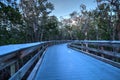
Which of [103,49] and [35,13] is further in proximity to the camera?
[35,13]

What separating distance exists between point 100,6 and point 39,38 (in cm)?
2152

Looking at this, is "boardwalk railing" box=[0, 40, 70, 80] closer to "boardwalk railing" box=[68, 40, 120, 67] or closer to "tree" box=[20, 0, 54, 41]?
"boardwalk railing" box=[68, 40, 120, 67]

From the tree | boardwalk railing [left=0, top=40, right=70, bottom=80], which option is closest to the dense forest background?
the tree

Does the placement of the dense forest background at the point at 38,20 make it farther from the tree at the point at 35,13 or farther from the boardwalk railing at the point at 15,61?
the boardwalk railing at the point at 15,61

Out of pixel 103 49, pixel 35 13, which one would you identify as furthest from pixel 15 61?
pixel 35 13

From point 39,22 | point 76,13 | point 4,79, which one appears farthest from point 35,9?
point 4,79

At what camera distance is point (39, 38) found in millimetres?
52375

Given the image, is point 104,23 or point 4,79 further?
point 104,23

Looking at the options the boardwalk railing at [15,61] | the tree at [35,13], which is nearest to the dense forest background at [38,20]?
the tree at [35,13]

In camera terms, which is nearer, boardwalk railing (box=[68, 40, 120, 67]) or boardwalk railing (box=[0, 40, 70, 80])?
boardwalk railing (box=[0, 40, 70, 80])

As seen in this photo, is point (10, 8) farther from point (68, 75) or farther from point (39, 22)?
point (39, 22)

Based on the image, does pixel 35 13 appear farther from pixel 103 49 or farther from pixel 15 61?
pixel 15 61

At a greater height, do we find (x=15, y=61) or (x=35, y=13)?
(x=35, y=13)

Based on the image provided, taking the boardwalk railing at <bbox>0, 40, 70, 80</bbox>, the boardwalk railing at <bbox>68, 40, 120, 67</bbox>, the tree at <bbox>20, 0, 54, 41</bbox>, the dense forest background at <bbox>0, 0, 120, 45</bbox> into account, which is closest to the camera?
the boardwalk railing at <bbox>0, 40, 70, 80</bbox>
